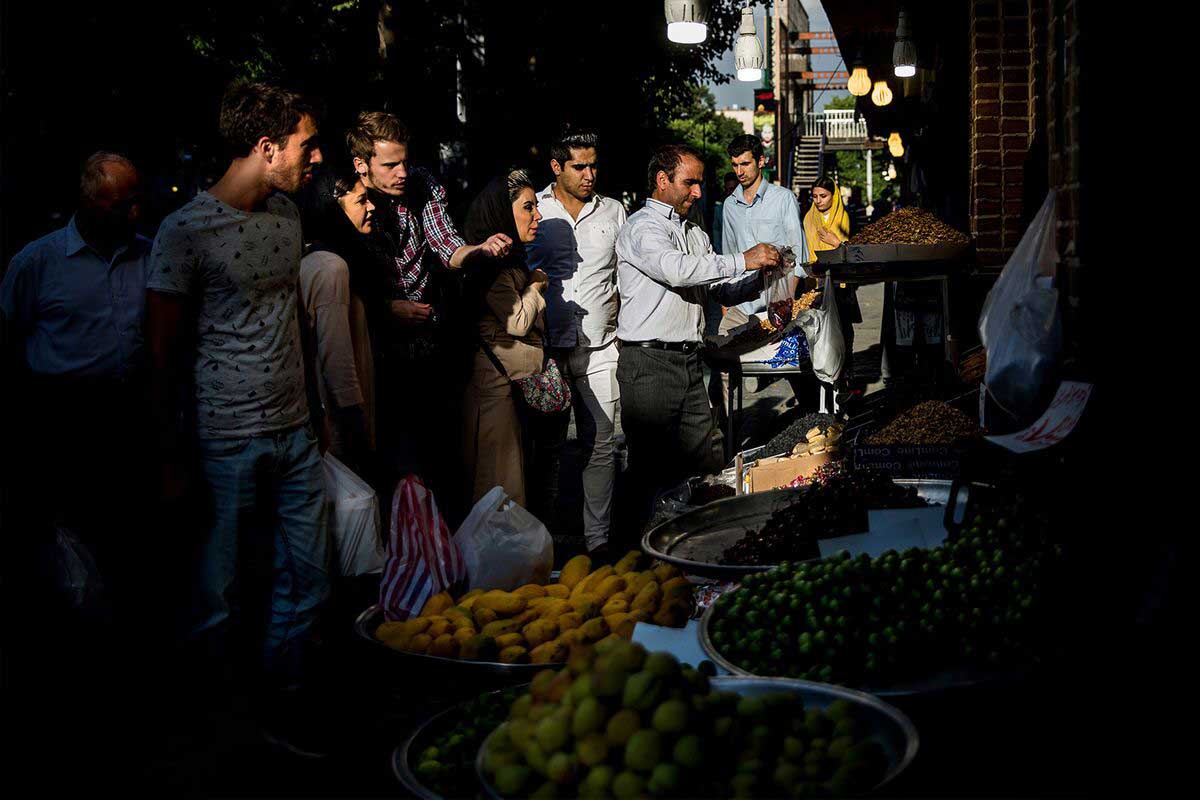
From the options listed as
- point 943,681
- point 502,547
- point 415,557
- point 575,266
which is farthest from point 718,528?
point 575,266

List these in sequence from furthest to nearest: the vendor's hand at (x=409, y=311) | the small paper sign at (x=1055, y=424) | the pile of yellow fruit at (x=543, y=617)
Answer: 1. the vendor's hand at (x=409, y=311)
2. the pile of yellow fruit at (x=543, y=617)
3. the small paper sign at (x=1055, y=424)

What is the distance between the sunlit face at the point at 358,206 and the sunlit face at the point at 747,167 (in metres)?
4.93

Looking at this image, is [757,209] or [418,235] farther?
[757,209]

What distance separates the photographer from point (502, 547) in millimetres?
4086

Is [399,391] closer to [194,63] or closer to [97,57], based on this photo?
Result: [97,57]

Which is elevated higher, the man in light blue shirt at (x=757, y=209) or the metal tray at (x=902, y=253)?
the man in light blue shirt at (x=757, y=209)

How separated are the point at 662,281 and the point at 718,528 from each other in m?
2.43

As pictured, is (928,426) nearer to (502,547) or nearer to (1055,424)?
(502,547)

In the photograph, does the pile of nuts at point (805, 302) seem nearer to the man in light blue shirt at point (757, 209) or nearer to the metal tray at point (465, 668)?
the man in light blue shirt at point (757, 209)

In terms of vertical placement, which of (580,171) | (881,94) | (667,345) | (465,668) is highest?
(881,94)

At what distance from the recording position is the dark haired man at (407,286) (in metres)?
5.14

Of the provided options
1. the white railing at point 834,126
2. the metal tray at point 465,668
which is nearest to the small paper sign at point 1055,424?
the metal tray at point 465,668

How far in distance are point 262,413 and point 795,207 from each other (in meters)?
6.41

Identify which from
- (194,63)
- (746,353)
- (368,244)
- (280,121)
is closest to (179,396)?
(280,121)
